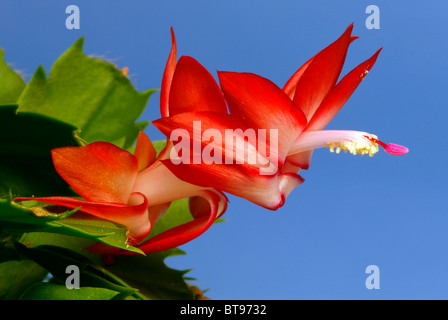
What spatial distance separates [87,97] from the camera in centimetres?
60

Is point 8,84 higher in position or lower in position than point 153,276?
higher

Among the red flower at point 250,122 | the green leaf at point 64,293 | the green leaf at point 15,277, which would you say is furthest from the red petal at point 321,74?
the green leaf at point 15,277

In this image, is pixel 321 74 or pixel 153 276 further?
pixel 153 276

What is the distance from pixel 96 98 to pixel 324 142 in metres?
0.29

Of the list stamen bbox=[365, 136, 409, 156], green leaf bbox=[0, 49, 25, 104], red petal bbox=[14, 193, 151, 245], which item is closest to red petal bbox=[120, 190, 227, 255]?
red petal bbox=[14, 193, 151, 245]

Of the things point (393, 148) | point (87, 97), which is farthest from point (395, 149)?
point (87, 97)

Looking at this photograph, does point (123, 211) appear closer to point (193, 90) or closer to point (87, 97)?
point (193, 90)

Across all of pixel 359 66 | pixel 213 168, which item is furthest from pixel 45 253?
pixel 359 66

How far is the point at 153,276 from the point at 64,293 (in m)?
0.15

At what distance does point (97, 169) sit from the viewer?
0.40m

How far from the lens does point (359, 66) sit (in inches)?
17.1

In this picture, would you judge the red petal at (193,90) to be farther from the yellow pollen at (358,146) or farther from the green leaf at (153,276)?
the green leaf at (153,276)

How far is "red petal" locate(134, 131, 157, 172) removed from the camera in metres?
0.46

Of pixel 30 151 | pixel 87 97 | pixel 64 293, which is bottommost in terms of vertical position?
pixel 64 293
